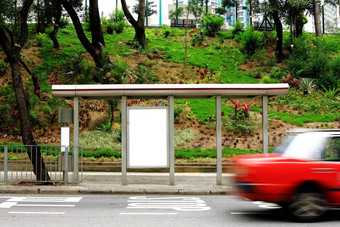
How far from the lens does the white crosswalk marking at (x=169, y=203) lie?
930cm

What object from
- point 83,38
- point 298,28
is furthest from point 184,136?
point 298,28

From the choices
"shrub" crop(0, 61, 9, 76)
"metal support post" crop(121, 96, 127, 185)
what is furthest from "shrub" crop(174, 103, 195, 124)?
"shrub" crop(0, 61, 9, 76)

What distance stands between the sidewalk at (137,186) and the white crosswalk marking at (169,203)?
2.80 ft

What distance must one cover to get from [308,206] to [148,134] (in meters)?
6.52

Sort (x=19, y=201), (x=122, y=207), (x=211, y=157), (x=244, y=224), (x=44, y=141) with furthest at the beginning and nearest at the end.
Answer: (x=44, y=141), (x=211, y=157), (x=19, y=201), (x=122, y=207), (x=244, y=224)

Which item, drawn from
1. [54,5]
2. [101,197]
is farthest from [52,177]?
[54,5]

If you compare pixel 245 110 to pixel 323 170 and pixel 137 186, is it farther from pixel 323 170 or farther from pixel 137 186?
pixel 323 170

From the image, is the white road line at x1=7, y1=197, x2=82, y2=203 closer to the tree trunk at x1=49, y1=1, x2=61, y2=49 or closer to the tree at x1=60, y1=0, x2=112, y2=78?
the tree at x1=60, y1=0, x2=112, y2=78

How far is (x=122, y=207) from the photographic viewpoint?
932cm

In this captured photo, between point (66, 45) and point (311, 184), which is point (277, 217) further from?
point (66, 45)

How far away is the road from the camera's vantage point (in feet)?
24.7

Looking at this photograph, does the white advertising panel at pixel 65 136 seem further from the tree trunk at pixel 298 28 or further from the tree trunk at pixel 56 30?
the tree trunk at pixel 298 28

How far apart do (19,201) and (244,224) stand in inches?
226

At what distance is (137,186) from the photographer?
12.7 m
